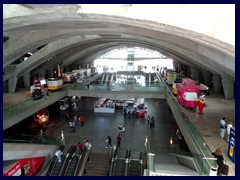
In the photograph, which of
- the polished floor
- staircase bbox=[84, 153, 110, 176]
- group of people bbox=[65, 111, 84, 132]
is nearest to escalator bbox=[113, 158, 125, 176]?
staircase bbox=[84, 153, 110, 176]

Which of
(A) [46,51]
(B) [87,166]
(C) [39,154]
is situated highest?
(A) [46,51]

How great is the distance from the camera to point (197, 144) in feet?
29.8

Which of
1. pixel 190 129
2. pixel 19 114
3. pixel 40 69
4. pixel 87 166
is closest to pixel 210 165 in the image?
pixel 190 129

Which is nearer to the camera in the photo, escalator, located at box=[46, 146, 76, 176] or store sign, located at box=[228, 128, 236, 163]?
store sign, located at box=[228, 128, 236, 163]

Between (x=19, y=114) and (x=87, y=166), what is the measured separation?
582 centimetres

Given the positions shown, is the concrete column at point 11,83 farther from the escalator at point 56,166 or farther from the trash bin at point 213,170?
the trash bin at point 213,170

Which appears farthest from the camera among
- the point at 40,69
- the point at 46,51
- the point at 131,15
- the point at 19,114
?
the point at 40,69

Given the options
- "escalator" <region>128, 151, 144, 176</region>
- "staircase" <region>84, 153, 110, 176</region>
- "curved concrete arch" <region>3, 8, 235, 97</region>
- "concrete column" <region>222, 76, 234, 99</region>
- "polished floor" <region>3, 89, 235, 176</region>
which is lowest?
"staircase" <region>84, 153, 110, 176</region>

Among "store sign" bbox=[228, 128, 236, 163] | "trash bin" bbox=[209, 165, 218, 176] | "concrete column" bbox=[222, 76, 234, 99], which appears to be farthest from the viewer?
"concrete column" bbox=[222, 76, 234, 99]

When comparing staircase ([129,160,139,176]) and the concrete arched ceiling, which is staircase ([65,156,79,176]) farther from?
the concrete arched ceiling

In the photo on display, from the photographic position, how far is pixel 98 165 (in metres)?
13.7

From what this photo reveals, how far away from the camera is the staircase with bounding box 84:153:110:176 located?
1318cm

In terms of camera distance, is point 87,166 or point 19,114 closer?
point 87,166

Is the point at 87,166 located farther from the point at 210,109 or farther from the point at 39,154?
the point at 210,109
